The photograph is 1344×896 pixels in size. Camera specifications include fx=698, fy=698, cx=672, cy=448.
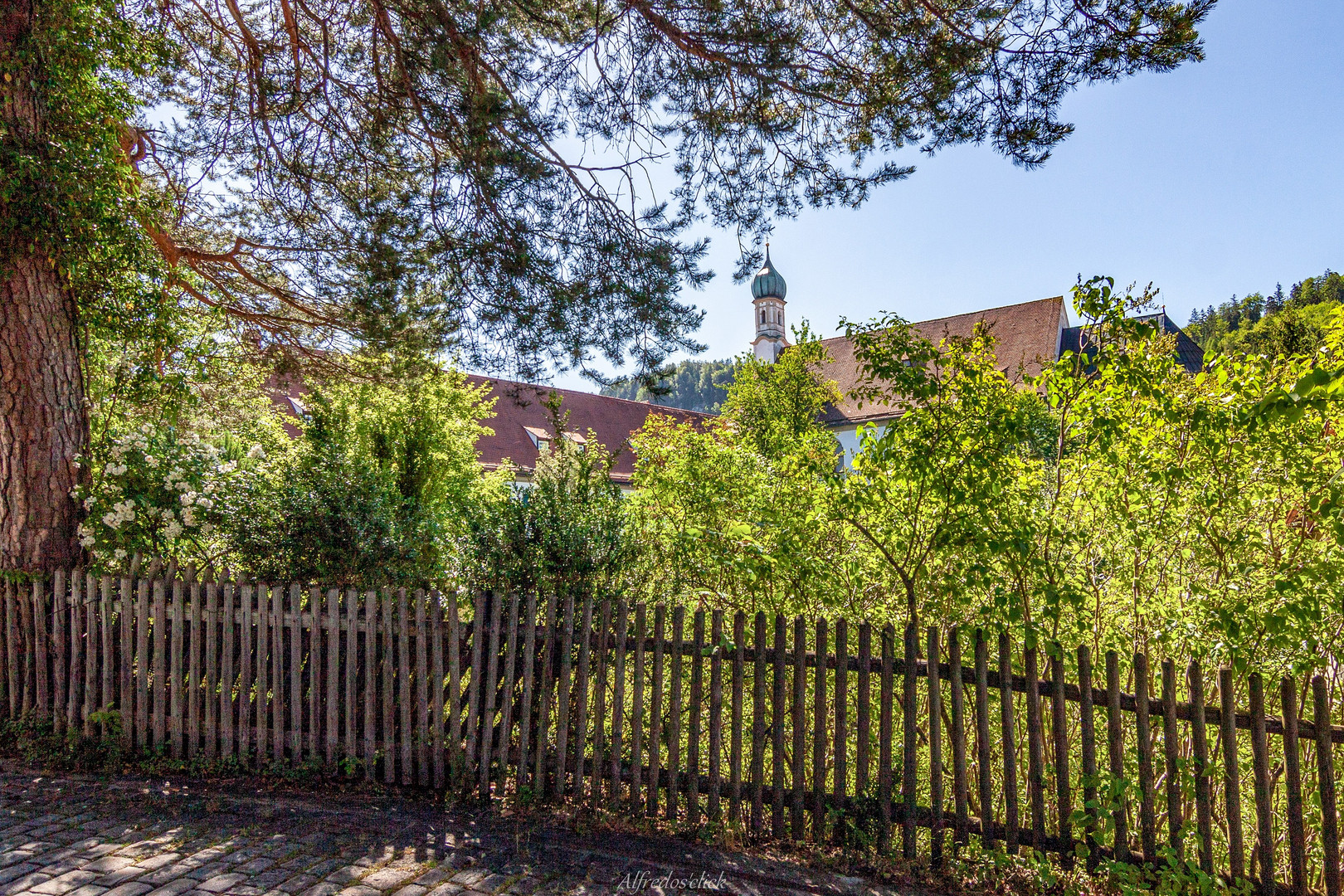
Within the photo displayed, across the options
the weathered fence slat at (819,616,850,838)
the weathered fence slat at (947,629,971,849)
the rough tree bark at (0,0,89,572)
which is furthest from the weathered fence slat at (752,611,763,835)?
the rough tree bark at (0,0,89,572)

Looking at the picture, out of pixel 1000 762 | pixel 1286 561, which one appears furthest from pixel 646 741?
pixel 1286 561

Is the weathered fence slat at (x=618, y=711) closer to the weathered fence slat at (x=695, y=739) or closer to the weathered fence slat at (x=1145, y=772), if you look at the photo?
the weathered fence slat at (x=695, y=739)

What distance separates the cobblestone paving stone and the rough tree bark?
180cm

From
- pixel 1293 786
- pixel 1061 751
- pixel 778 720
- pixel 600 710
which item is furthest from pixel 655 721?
pixel 1293 786

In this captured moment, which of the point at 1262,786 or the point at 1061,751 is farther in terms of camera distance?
the point at 1061,751

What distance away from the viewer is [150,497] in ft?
17.9

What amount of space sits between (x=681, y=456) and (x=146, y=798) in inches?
152

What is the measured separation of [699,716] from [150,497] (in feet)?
15.3

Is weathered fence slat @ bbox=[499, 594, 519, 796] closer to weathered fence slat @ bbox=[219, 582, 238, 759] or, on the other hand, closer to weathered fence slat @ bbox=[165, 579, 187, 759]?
weathered fence slat @ bbox=[219, 582, 238, 759]

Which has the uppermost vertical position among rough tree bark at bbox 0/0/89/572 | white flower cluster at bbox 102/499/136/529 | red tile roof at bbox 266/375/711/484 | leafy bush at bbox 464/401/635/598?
red tile roof at bbox 266/375/711/484

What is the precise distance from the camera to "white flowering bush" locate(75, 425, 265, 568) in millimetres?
5262

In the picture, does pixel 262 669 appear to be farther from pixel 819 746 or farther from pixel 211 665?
pixel 819 746

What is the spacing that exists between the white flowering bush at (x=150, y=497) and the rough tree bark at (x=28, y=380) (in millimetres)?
197

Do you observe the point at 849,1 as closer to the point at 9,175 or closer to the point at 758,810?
the point at 758,810
